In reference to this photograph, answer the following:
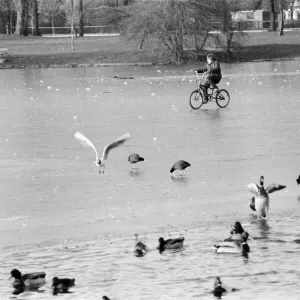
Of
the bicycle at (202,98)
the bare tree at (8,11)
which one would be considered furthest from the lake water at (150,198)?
the bare tree at (8,11)

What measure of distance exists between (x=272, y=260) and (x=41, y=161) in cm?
796

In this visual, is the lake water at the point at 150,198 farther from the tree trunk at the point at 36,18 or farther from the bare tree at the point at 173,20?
the tree trunk at the point at 36,18

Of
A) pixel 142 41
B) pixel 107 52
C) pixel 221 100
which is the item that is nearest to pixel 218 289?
pixel 221 100

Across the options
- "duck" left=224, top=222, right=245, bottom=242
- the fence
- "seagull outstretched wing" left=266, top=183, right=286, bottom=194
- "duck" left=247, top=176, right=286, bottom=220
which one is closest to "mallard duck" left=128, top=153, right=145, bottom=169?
"seagull outstretched wing" left=266, top=183, right=286, bottom=194

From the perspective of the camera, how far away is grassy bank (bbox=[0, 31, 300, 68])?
61.7 meters

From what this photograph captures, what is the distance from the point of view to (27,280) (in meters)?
10.4

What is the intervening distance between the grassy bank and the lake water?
32271mm

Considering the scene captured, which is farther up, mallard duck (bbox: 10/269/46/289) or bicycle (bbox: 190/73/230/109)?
bicycle (bbox: 190/73/230/109)

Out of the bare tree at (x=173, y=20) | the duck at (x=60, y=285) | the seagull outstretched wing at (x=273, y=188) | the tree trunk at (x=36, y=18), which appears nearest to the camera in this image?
the duck at (x=60, y=285)

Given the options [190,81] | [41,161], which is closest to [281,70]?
[190,81]

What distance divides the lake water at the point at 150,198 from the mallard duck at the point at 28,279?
89 mm

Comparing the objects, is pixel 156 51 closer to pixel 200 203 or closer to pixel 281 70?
pixel 281 70

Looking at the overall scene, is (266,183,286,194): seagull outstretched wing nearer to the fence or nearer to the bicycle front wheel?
the bicycle front wheel

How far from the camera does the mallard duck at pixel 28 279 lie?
10.4 meters
